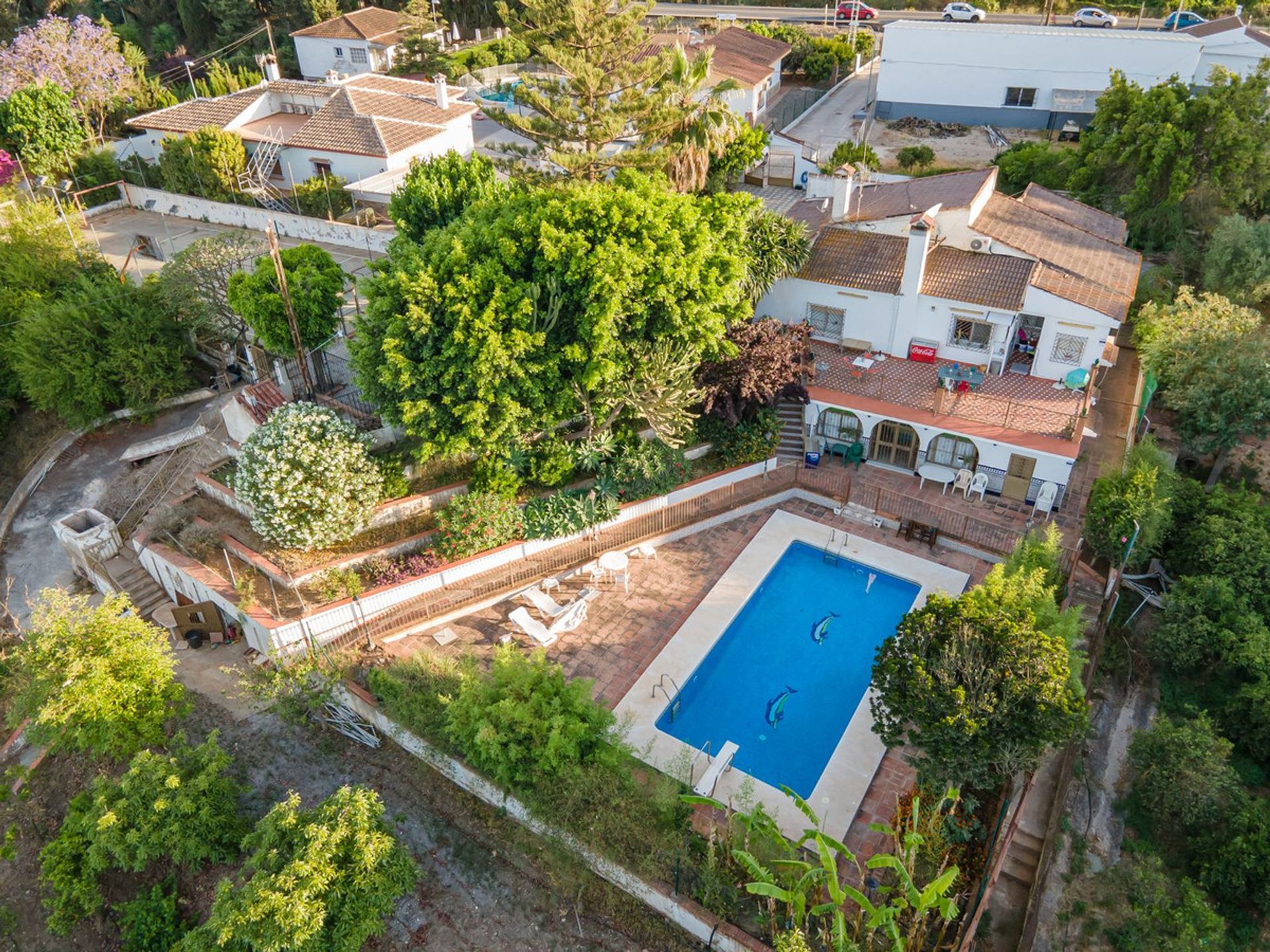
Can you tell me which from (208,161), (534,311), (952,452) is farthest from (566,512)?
(208,161)

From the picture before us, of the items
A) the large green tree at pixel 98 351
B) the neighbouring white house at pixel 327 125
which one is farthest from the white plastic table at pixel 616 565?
the neighbouring white house at pixel 327 125

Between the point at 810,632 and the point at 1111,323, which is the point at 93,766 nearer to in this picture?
the point at 810,632

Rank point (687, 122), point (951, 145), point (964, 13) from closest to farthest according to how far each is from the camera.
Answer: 1. point (687, 122)
2. point (951, 145)
3. point (964, 13)

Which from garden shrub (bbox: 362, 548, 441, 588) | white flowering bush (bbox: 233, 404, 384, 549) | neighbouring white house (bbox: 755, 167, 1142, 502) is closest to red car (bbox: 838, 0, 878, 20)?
neighbouring white house (bbox: 755, 167, 1142, 502)

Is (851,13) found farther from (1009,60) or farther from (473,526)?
(473,526)

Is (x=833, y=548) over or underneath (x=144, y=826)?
underneath

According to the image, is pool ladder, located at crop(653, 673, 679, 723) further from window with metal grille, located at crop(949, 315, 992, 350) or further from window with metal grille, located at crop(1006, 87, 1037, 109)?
window with metal grille, located at crop(1006, 87, 1037, 109)
